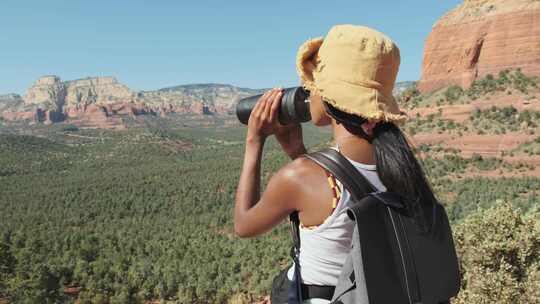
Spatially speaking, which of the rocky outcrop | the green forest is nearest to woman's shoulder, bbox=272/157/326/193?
the green forest

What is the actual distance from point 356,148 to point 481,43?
48.1 m

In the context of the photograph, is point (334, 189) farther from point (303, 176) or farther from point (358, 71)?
point (358, 71)

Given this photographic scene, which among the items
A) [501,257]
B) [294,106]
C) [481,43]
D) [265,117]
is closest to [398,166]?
[294,106]

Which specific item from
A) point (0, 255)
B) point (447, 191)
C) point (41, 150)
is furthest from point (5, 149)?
point (447, 191)

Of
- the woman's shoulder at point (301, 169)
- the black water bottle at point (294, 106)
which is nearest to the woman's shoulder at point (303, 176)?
the woman's shoulder at point (301, 169)

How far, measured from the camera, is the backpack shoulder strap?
54.3 inches

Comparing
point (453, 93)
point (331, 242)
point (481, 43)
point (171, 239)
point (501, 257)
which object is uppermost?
point (481, 43)

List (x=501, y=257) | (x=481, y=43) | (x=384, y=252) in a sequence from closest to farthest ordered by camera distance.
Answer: (x=384, y=252) → (x=501, y=257) → (x=481, y=43)

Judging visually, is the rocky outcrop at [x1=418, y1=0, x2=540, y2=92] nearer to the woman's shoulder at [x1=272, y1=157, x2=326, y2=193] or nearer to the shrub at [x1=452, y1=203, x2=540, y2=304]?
the shrub at [x1=452, y1=203, x2=540, y2=304]

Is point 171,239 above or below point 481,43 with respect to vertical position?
below

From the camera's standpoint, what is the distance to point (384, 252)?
1309 mm

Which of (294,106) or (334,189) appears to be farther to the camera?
(294,106)

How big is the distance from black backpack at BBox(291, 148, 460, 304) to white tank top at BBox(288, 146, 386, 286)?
0.19ft

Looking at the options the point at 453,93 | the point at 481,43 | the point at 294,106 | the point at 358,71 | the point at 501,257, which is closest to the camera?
the point at 358,71
